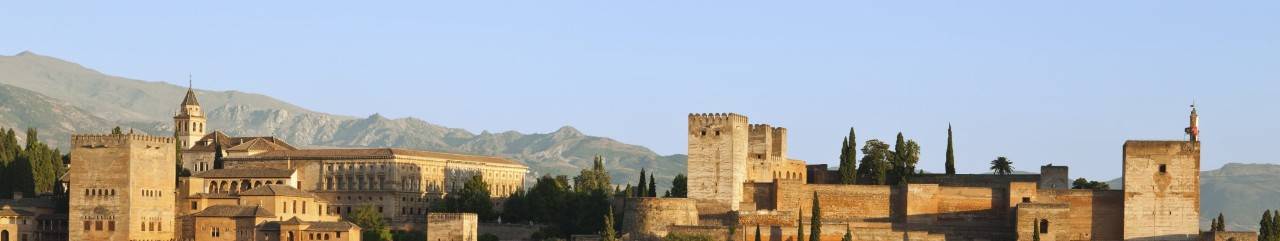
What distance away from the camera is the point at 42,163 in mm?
95375

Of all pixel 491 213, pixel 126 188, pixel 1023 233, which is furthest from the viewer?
pixel 491 213

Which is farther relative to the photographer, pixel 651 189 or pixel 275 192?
A: pixel 651 189

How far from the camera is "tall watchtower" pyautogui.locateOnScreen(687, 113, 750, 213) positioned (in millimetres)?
78562

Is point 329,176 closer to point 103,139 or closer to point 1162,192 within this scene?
point 103,139

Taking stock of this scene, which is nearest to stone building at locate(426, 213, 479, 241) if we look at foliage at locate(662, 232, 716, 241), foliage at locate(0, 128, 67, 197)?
foliage at locate(662, 232, 716, 241)

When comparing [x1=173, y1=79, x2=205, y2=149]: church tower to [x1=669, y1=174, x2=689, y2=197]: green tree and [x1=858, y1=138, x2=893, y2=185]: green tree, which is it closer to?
[x1=669, y1=174, x2=689, y2=197]: green tree

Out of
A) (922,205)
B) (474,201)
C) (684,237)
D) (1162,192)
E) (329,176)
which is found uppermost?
(1162,192)

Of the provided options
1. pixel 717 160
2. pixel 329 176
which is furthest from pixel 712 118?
pixel 329 176

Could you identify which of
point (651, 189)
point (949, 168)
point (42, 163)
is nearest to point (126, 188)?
point (42, 163)

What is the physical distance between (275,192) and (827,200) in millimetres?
23143

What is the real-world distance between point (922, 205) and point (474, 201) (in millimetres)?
21671

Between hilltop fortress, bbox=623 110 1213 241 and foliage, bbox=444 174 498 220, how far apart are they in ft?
42.3

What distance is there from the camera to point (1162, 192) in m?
→ 75.9

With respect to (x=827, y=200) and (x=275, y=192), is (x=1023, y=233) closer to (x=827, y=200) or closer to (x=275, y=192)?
(x=827, y=200)
